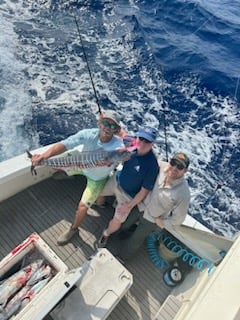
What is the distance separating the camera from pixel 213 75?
27.9 ft

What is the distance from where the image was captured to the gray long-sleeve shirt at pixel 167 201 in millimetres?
3031

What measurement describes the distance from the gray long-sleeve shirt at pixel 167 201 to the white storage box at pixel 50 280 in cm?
90

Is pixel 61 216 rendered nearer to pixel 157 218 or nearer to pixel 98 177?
pixel 98 177

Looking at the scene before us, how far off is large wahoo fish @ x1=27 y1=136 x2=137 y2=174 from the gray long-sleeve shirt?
1.16ft

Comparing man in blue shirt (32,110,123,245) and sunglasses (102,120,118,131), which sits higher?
sunglasses (102,120,118,131)

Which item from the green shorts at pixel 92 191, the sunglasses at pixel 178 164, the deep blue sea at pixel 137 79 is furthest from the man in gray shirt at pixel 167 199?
the deep blue sea at pixel 137 79

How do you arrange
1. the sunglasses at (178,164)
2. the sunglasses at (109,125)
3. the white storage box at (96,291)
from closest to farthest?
the sunglasses at (178,164) → the white storage box at (96,291) → the sunglasses at (109,125)

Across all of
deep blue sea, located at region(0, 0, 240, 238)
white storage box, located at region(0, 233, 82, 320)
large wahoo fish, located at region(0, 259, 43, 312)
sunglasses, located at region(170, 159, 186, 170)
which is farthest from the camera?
deep blue sea, located at region(0, 0, 240, 238)

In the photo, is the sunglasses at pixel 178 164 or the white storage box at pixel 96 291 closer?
the sunglasses at pixel 178 164

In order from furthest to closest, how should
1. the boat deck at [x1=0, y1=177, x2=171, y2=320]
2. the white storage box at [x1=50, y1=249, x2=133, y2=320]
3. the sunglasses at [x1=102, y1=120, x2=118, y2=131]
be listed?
1. the boat deck at [x1=0, y1=177, x2=171, y2=320]
2. the sunglasses at [x1=102, y1=120, x2=118, y2=131]
3. the white storage box at [x1=50, y1=249, x2=133, y2=320]

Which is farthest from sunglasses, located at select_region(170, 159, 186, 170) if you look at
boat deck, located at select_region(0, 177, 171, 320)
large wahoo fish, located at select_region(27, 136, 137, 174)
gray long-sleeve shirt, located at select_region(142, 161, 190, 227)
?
boat deck, located at select_region(0, 177, 171, 320)

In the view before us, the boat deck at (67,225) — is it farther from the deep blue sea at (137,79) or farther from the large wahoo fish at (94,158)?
the deep blue sea at (137,79)

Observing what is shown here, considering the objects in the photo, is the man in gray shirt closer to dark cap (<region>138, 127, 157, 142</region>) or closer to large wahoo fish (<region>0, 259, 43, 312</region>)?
Answer: dark cap (<region>138, 127, 157, 142</region>)

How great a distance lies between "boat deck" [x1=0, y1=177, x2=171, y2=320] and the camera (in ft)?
11.4
